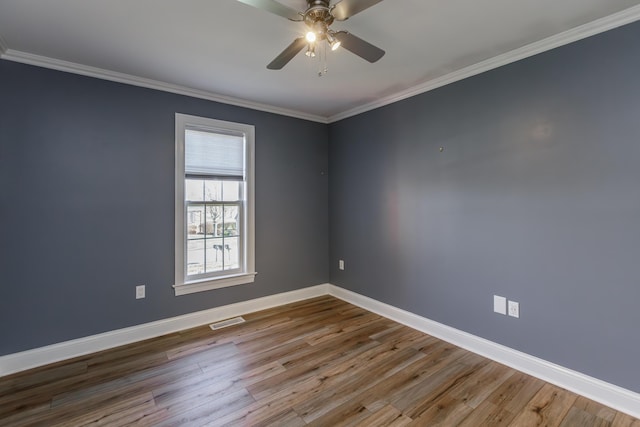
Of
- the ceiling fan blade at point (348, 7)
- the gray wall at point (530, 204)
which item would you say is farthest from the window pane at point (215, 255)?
the ceiling fan blade at point (348, 7)

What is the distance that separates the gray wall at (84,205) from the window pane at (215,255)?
0.94 ft

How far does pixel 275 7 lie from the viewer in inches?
57.6

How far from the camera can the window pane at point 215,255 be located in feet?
11.0

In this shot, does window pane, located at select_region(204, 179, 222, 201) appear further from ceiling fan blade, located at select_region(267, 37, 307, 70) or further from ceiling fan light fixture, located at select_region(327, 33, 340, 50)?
ceiling fan light fixture, located at select_region(327, 33, 340, 50)

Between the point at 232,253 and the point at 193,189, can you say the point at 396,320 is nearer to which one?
the point at 232,253

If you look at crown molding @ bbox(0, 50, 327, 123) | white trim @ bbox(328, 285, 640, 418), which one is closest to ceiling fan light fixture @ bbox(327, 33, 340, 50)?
crown molding @ bbox(0, 50, 327, 123)

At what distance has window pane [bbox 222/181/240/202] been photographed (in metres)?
3.45

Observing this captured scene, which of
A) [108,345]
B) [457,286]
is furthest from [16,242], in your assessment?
[457,286]

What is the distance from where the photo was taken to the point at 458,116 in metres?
2.77

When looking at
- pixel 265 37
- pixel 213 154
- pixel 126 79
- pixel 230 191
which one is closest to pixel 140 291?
pixel 230 191

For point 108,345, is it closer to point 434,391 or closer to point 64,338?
point 64,338

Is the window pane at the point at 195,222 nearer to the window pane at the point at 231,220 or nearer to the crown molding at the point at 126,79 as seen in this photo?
the window pane at the point at 231,220

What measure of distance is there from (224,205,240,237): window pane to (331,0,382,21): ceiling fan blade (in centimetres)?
245

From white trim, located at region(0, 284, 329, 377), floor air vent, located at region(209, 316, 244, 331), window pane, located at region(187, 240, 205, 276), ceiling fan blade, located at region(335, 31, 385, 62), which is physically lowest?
floor air vent, located at region(209, 316, 244, 331)
